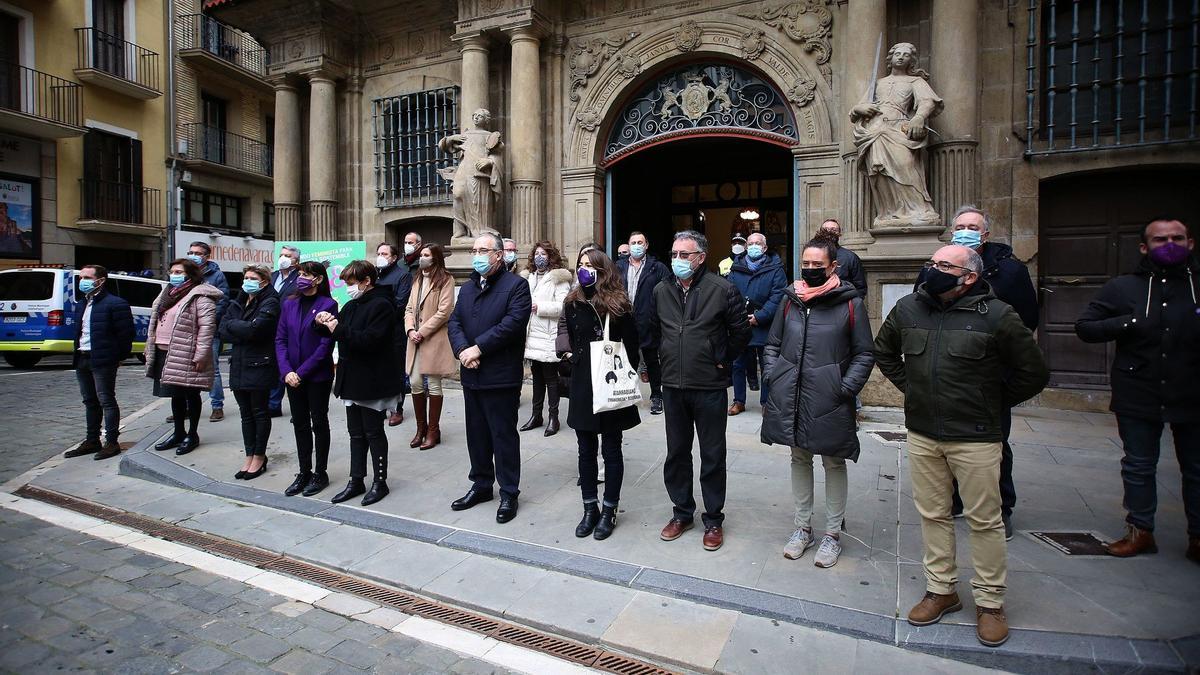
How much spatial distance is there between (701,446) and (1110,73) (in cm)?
764

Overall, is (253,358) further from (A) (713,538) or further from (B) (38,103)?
(B) (38,103)

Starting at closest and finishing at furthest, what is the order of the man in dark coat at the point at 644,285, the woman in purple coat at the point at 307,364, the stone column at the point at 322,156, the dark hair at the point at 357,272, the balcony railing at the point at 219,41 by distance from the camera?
the dark hair at the point at 357,272, the woman in purple coat at the point at 307,364, the man in dark coat at the point at 644,285, the stone column at the point at 322,156, the balcony railing at the point at 219,41

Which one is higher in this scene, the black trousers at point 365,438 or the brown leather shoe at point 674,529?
the black trousers at point 365,438

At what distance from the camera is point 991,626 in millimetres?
3170

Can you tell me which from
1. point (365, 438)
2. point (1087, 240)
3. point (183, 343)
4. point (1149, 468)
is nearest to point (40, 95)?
point (183, 343)

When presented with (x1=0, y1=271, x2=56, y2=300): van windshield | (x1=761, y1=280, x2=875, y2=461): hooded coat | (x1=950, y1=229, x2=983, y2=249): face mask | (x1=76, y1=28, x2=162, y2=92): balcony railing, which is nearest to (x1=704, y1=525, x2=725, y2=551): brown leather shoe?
(x1=761, y1=280, x2=875, y2=461): hooded coat

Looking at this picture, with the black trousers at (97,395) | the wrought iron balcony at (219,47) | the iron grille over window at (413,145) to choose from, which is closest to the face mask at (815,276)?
the black trousers at (97,395)

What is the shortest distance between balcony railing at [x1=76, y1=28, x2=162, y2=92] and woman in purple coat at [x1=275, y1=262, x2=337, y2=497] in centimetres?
1946

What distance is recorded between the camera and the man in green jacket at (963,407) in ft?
10.6

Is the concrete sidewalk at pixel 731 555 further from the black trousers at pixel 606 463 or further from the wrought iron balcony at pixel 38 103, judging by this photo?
the wrought iron balcony at pixel 38 103

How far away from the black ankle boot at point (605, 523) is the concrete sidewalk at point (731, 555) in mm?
74

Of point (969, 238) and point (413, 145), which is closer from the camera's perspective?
point (969, 238)

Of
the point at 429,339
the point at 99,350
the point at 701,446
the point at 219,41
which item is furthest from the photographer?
the point at 219,41

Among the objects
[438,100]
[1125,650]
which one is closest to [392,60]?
[438,100]
